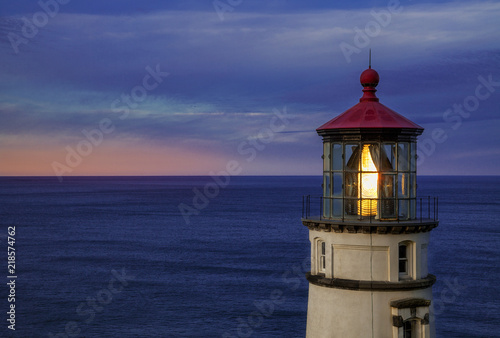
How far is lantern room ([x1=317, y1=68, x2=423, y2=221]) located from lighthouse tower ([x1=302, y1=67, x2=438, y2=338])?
0.06 feet

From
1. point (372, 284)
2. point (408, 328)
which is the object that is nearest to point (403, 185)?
point (372, 284)

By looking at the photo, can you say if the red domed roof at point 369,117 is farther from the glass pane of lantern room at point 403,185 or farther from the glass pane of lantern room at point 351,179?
the glass pane of lantern room at point 403,185

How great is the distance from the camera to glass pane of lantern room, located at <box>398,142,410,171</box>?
1104 cm

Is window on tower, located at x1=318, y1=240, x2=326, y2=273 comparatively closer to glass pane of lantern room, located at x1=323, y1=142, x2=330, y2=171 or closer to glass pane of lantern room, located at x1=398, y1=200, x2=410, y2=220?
glass pane of lantern room, located at x1=323, y1=142, x2=330, y2=171

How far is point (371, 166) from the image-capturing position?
1102 centimetres

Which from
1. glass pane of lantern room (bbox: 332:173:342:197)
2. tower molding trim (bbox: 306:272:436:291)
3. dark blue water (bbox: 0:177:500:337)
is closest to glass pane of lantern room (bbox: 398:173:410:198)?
glass pane of lantern room (bbox: 332:173:342:197)

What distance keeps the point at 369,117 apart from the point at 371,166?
0.86 m

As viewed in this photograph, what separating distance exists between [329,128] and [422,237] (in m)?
2.50

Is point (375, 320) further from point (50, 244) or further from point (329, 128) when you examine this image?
point (50, 244)

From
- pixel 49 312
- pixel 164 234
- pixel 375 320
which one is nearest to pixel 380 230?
pixel 375 320

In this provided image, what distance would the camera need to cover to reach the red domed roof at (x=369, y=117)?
10.8 metres

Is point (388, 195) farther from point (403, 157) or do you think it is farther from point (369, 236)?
point (369, 236)

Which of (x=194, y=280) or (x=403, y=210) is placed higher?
(x=403, y=210)

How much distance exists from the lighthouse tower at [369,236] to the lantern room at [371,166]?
0.02 m
